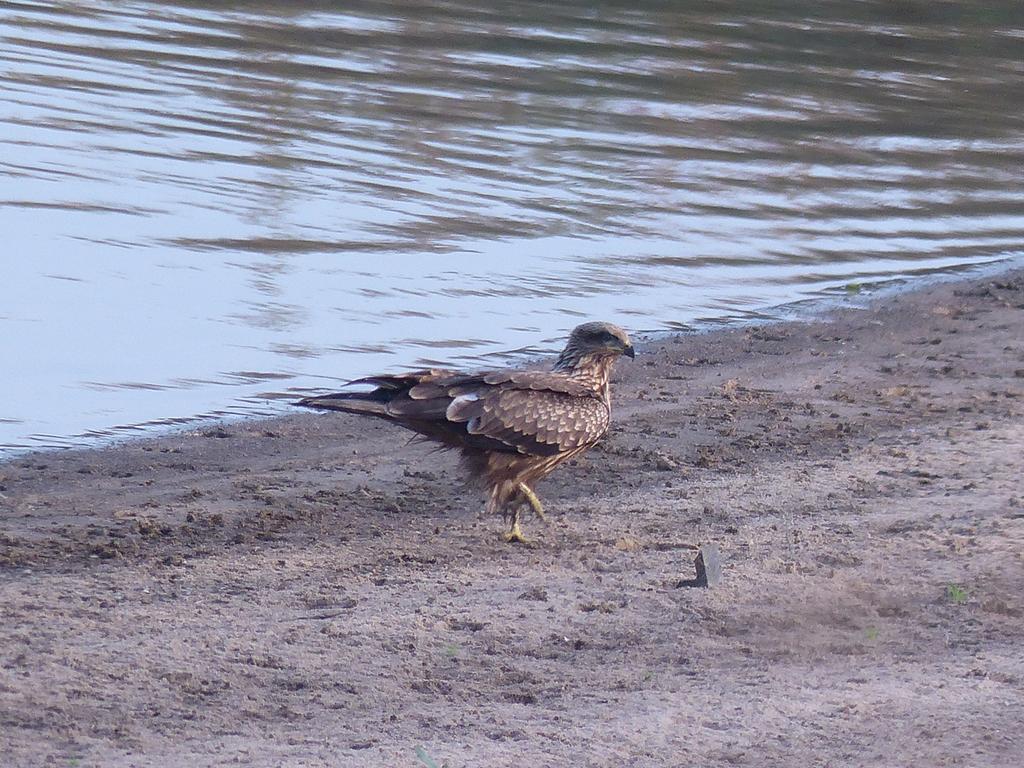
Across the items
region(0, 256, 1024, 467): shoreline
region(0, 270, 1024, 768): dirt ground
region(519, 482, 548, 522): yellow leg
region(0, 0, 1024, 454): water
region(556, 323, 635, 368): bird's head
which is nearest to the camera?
region(0, 270, 1024, 768): dirt ground

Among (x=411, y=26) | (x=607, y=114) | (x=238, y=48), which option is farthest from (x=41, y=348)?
(x=411, y=26)

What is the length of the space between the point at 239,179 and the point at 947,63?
10.8 m

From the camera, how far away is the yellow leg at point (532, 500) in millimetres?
7066

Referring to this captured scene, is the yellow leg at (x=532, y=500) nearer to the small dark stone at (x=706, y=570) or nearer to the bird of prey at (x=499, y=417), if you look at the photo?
the bird of prey at (x=499, y=417)

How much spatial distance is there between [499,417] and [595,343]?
2.99 ft

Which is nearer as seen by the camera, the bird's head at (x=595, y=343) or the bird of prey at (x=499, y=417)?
the bird of prey at (x=499, y=417)

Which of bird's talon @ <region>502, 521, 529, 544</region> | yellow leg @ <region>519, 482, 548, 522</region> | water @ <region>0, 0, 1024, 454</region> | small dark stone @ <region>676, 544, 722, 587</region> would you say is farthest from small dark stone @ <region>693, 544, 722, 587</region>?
water @ <region>0, 0, 1024, 454</region>

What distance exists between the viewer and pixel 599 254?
38.6 feet

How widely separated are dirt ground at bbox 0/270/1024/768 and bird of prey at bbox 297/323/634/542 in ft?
0.75

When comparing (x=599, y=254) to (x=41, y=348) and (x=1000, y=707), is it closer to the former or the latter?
(x=41, y=348)

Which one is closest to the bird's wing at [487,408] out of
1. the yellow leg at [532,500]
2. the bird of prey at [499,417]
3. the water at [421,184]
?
the bird of prey at [499,417]

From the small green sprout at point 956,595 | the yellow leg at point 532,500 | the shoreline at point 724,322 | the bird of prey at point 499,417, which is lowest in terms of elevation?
the shoreline at point 724,322

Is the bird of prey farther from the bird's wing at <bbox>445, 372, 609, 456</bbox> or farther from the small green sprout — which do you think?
the small green sprout

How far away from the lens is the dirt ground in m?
4.99
